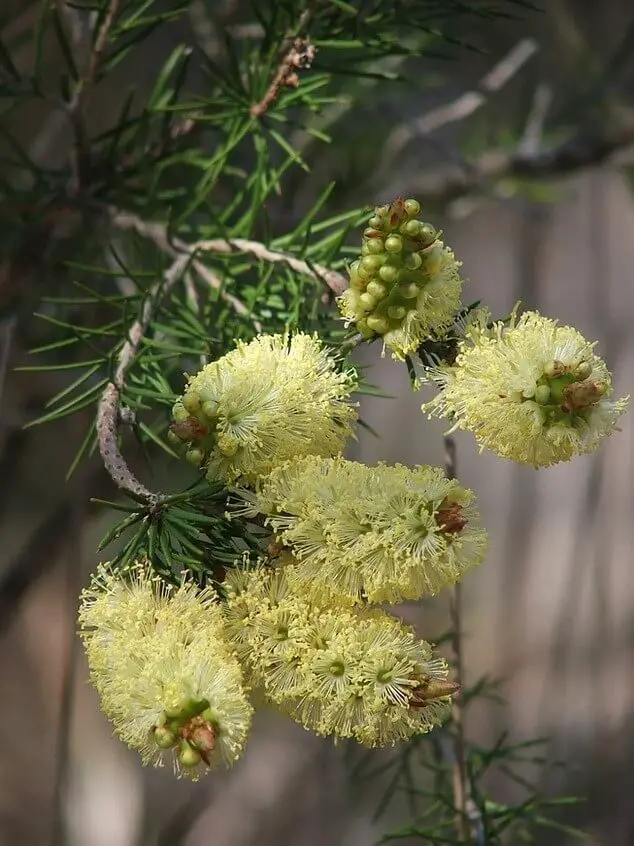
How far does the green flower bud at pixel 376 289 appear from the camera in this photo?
1.05 feet

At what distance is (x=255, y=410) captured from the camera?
1.02 ft

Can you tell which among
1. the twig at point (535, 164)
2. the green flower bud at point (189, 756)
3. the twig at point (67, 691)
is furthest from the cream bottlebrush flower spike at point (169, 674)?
the twig at point (535, 164)

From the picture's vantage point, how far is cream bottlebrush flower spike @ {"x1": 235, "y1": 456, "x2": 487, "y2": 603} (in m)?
0.29

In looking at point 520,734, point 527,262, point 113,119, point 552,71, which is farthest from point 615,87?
point 520,734

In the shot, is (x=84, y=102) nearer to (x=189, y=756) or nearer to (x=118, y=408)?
(x=118, y=408)

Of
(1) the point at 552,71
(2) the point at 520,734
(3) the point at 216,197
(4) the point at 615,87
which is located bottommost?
(2) the point at 520,734

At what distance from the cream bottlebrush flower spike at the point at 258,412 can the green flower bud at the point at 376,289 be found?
3 cm

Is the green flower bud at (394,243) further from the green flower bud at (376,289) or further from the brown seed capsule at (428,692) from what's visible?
the brown seed capsule at (428,692)

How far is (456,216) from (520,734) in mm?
810

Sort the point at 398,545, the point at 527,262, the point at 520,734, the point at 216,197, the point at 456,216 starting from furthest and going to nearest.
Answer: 1. the point at 520,734
2. the point at 527,262
3. the point at 456,216
4. the point at 216,197
5. the point at 398,545

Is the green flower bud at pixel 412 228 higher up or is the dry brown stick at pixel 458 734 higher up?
the green flower bud at pixel 412 228

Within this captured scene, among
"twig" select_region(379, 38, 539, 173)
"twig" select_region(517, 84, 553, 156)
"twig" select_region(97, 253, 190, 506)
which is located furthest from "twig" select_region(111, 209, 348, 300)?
"twig" select_region(517, 84, 553, 156)

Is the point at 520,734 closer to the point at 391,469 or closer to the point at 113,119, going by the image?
the point at 113,119

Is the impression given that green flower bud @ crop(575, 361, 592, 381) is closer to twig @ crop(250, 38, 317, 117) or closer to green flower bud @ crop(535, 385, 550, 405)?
green flower bud @ crop(535, 385, 550, 405)
